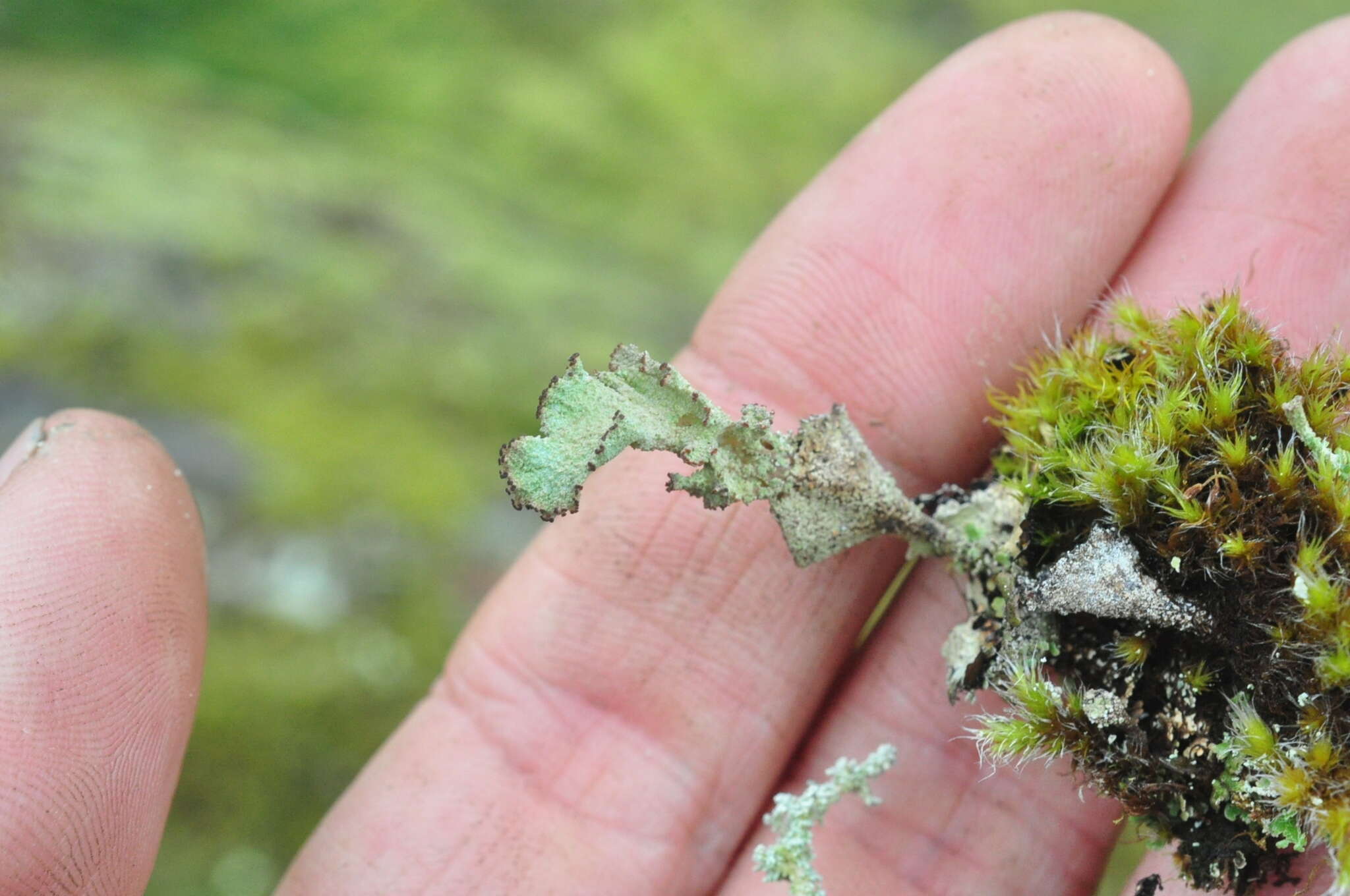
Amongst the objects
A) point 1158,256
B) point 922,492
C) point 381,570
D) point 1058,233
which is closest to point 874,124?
point 1058,233

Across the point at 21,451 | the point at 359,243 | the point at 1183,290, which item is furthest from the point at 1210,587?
the point at 359,243

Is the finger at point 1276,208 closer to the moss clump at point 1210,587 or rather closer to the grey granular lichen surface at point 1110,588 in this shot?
the moss clump at point 1210,587

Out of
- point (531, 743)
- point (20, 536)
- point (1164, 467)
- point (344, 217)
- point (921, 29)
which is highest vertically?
point (921, 29)

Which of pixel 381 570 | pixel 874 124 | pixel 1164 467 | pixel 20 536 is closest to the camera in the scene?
pixel 1164 467

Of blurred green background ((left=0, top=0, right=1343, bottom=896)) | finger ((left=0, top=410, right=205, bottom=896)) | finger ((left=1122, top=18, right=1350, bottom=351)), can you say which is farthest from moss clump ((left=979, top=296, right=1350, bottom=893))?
blurred green background ((left=0, top=0, right=1343, bottom=896))

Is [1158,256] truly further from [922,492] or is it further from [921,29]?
[921,29]

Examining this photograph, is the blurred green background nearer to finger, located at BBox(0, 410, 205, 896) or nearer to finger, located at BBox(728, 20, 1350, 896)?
finger, located at BBox(0, 410, 205, 896)

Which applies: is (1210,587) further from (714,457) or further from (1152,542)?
(714,457)
